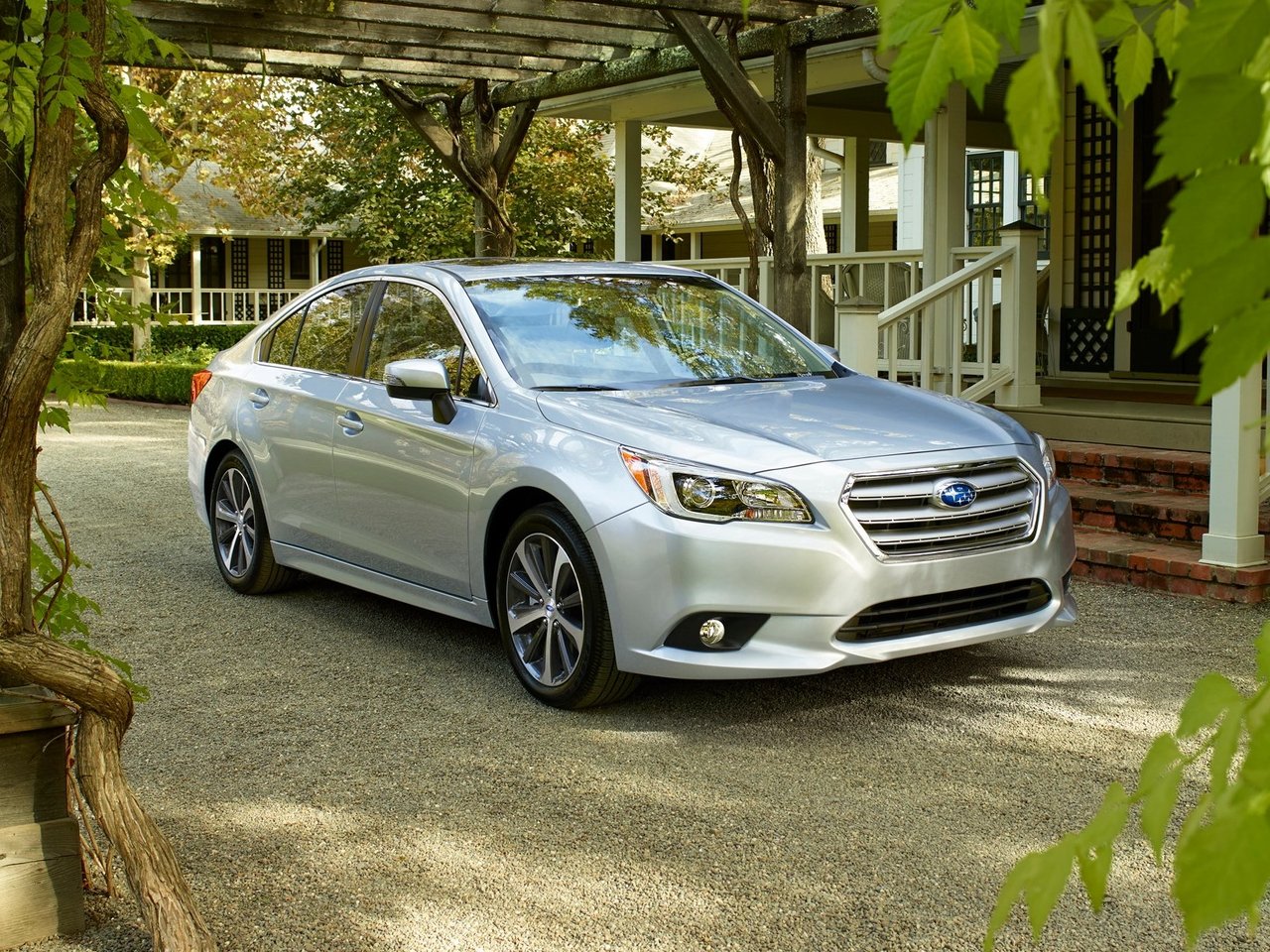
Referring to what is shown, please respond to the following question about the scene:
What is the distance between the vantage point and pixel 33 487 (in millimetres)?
3795

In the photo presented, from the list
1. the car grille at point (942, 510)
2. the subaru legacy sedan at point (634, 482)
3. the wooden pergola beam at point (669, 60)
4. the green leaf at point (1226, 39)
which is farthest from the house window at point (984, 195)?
the green leaf at point (1226, 39)

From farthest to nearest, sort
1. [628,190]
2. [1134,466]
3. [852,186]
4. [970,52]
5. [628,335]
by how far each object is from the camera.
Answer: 1. [852,186]
2. [628,190]
3. [1134,466]
4. [628,335]
5. [970,52]

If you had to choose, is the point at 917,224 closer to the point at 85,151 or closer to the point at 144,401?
the point at 144,401

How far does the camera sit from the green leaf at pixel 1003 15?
3.81ft

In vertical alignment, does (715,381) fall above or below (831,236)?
below

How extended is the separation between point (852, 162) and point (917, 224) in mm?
7150

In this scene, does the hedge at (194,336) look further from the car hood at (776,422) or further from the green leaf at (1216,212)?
the green leaf at (1216,212)

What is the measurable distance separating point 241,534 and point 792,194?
19.0ft

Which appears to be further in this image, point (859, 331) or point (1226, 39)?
point (859, 331)

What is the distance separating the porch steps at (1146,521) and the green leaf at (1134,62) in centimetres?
701

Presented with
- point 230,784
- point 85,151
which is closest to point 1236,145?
point 85,151

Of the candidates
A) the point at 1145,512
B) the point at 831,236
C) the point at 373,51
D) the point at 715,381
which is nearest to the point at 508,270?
the point at 715,381

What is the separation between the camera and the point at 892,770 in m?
5.19

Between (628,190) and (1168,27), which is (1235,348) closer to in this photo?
(1168,27)
